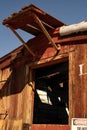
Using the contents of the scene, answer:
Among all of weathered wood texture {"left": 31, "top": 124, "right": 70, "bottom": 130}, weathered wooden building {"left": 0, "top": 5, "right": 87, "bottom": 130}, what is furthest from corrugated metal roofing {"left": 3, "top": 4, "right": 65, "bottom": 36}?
weathered wood texture {"left": 31, "top": 124, "right": 70, "bottom": 130}

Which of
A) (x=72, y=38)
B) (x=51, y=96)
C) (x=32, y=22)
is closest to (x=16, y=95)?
(x=32, y=22)

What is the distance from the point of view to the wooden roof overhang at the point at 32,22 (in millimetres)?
8398

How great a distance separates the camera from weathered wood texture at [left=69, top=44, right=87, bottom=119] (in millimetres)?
7699

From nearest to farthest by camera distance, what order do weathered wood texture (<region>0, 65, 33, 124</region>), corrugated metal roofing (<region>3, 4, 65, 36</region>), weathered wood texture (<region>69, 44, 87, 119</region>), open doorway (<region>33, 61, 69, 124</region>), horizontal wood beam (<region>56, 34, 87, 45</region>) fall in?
weathered wood texture (<region>69, 44, 87, 119</region>), horizontal wood beam (<region>56, 34, 87, 45</region>), corrugated metal roofing (<region>3, 4, 65, 36</region>), weathered wood texture (<region>0, 65, 33, 124</region>), open doorway (<region>33, 61, 69, 124</region>)

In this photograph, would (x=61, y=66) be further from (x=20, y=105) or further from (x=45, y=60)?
(x=20, y=105)

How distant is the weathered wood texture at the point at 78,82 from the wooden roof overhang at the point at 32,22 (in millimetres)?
844

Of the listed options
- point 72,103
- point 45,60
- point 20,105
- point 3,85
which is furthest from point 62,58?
point 3,85

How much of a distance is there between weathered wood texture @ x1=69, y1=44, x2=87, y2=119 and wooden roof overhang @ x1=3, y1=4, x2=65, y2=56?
84 centimetres

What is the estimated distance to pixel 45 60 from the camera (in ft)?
30.4

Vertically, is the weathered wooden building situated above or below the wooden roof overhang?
below

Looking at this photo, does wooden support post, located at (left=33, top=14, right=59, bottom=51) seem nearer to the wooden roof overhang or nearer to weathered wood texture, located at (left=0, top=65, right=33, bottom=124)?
the wooden roof overhang

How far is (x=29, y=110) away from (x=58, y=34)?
102 inches

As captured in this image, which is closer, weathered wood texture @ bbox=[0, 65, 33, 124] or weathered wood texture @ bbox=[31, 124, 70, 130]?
weathered wood texture @ bbox=[31, 124, 70, 130]

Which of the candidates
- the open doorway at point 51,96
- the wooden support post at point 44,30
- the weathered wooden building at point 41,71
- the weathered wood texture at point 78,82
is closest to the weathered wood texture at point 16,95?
the weathered wooden building at point 41,71
